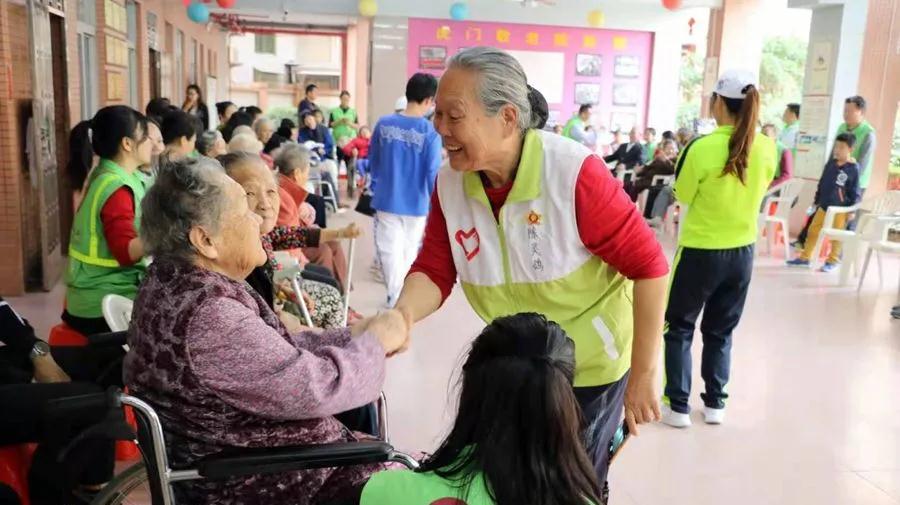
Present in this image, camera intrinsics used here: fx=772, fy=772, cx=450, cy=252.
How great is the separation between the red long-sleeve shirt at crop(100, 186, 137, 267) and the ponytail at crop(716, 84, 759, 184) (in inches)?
86.8

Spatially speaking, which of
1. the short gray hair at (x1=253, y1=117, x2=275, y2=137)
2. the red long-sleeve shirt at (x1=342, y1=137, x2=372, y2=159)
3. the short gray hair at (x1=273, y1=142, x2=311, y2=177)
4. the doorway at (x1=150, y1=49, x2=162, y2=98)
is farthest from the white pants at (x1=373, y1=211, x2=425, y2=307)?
the red long-sleeve shirt at (x1=342, y1=137, x2=372, y2=159)

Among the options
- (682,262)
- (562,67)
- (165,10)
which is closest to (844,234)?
(682,262)

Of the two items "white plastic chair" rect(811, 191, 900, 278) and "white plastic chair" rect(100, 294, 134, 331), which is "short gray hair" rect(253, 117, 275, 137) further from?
"white plastic chair" rect(811, 191, 900, 278)

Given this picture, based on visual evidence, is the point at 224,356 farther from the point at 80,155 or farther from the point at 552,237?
the point at 80,155

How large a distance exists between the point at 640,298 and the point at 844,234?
18.3ft

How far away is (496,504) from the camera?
1.12 meters

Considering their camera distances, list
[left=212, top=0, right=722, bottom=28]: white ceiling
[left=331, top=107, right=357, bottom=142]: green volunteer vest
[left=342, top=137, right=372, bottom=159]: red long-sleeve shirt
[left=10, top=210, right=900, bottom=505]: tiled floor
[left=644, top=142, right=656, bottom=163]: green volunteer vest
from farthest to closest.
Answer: [left=212, top=0, right=722, bottom=28]: white ceiling, [left=331, top=107, right=357, bottom=142]: green volunteer vest, [left=342, top=137, right=372, bottom=159]: red long-sleeve shirt, [left=644, top=142, right=656, bottom=163]: green volunteer vest, [left=10, top=210, right=900, bottom=505]: tiled floor

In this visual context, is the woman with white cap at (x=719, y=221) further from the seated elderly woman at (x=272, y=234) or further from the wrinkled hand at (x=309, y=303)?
the wrinkled hand at (x=309, y=303)

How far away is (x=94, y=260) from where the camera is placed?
2631mm

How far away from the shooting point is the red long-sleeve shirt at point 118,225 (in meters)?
2.58

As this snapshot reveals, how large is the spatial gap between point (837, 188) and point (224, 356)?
21.5 ft

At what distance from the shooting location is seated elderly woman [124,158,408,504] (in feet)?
4.69

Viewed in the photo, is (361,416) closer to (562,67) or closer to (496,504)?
(496,504)

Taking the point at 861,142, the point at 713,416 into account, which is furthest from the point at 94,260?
the point at 861,142
